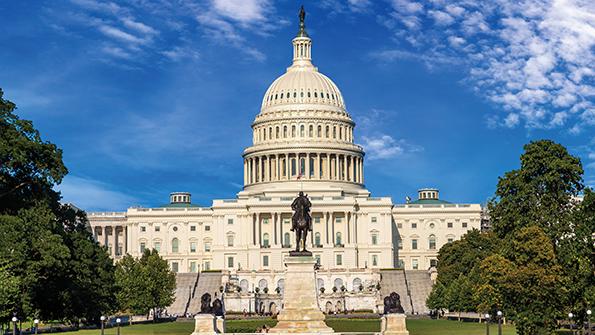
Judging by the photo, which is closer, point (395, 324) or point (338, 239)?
point (395, 324)

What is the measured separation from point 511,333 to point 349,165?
118328 mm

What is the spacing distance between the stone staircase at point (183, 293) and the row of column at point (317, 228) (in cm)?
2150

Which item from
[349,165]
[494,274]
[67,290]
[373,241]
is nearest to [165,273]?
[67,290]

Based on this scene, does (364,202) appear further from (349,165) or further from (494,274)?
(494,274)

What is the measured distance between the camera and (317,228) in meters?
173

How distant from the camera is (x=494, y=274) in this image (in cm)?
6706

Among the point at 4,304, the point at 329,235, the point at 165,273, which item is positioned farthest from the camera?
the point at 329,235

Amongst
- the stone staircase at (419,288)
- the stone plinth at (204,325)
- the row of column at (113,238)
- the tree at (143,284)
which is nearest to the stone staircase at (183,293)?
the tree at (143,284)

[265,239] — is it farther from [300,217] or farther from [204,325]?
[204,325]

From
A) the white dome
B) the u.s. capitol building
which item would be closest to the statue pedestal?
the u.s. capitol building

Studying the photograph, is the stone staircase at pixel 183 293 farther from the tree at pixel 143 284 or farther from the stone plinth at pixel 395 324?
the stone plinth at pixel 395 324

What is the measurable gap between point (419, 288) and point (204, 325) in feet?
289

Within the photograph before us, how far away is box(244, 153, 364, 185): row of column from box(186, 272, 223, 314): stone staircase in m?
35.2

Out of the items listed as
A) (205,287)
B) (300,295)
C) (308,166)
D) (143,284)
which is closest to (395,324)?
(300,295)
